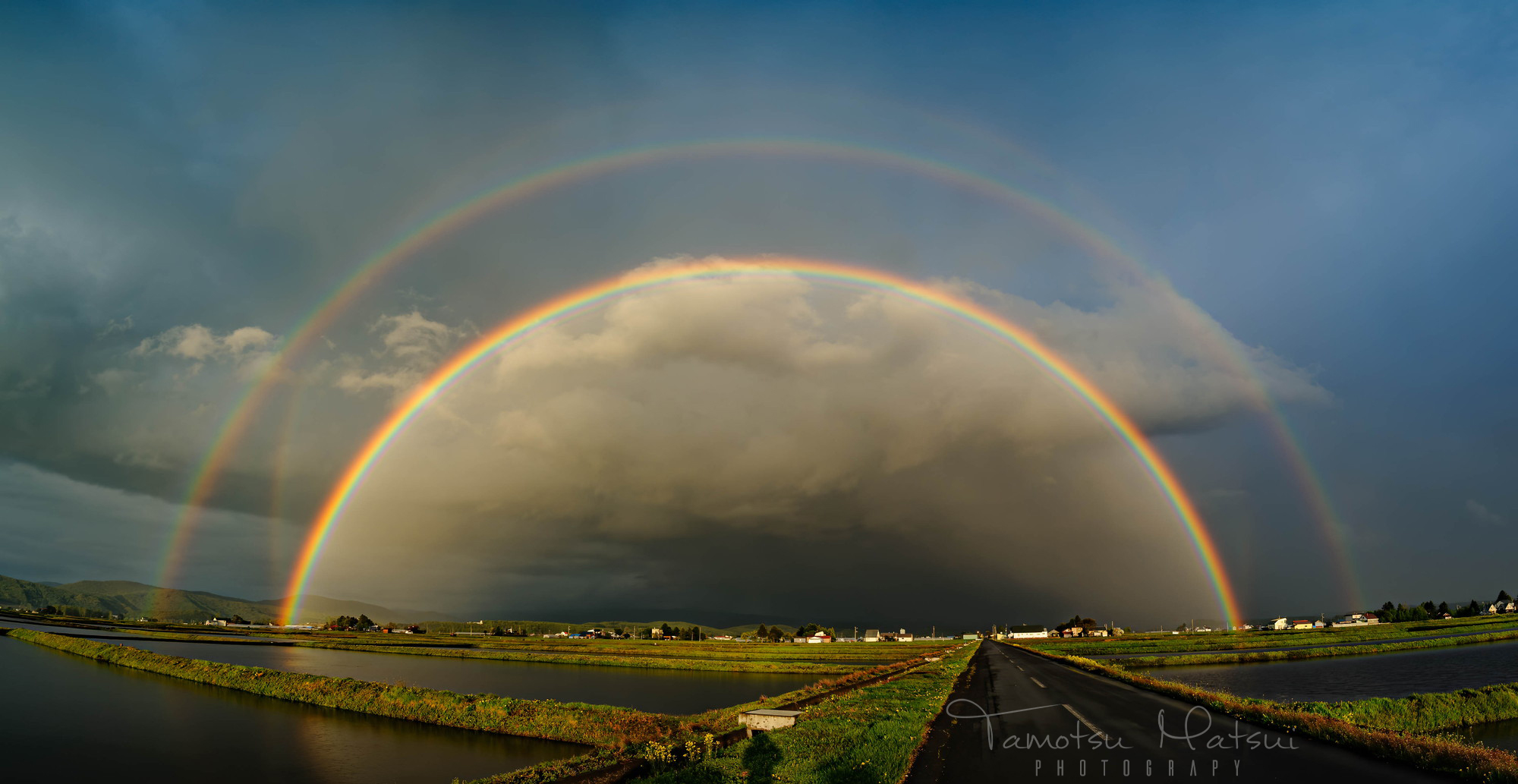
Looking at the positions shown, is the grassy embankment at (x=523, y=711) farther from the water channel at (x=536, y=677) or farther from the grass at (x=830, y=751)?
the water channel at (x=536, y=677)

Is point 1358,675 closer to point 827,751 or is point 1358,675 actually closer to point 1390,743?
point 1390,743

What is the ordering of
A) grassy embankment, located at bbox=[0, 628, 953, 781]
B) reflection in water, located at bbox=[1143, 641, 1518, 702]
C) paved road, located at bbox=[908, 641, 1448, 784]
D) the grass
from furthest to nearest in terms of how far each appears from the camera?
reflection in water, located at bbox=[1143, 641, 1518, 702] < grassy embankment, located at bbox=[0, 628, 953, 781] < the grass < paved road, located at bbox=[908, 641, 1448, 784]

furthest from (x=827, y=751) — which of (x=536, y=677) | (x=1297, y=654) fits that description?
(x=1297, y=654)

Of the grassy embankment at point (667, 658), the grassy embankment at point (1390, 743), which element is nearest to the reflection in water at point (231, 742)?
the grassy embankment at point (1390, 743)

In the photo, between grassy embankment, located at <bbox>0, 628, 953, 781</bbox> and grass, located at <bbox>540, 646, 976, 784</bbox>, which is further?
grassy embankment, located at <bbox>0, 628, 953, 781</bbox>

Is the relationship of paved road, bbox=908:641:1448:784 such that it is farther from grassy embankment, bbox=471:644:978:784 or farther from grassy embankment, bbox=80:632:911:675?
grassy embankment, bbox=80:632:911:675

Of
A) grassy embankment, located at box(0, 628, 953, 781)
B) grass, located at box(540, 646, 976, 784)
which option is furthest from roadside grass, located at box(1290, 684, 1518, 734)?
grassy embankment, located at box(0, 628, 953, 781)
